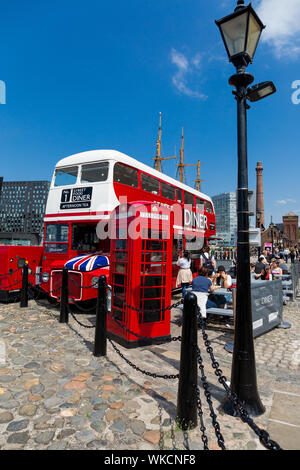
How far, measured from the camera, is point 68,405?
10.4 ft

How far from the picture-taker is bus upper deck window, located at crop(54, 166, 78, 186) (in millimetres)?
8727

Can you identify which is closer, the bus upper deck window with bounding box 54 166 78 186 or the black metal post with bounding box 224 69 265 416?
the black metal post with bounding box 224 69 265 416

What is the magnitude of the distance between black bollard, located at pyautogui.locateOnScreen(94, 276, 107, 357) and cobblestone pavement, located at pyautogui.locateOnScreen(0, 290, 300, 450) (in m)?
0.17

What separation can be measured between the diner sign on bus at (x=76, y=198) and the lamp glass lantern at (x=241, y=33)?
5561mm

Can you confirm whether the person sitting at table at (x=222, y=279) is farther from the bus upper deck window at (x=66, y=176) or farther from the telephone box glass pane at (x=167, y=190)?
the bus upper deck window at (x=66, y=176)

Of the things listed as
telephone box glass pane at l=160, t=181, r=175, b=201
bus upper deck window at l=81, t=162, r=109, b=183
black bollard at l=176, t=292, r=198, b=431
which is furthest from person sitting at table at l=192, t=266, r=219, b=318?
telephone box glass pane at l=160, t=181, r=175, b=201

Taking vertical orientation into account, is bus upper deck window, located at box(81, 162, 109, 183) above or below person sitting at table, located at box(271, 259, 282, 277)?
above

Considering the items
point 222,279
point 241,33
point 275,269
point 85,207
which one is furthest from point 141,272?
point 275,269

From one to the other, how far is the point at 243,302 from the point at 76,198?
642cm

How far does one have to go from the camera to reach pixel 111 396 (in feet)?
11.2

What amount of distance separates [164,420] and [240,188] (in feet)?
8.88

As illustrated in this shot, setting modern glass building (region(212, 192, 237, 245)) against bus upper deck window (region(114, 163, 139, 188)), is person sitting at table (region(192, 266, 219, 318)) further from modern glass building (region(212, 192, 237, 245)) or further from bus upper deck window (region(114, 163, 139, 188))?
modern glass building (region(212, 192, 237, 245))

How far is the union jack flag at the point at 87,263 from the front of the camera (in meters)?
7.47
